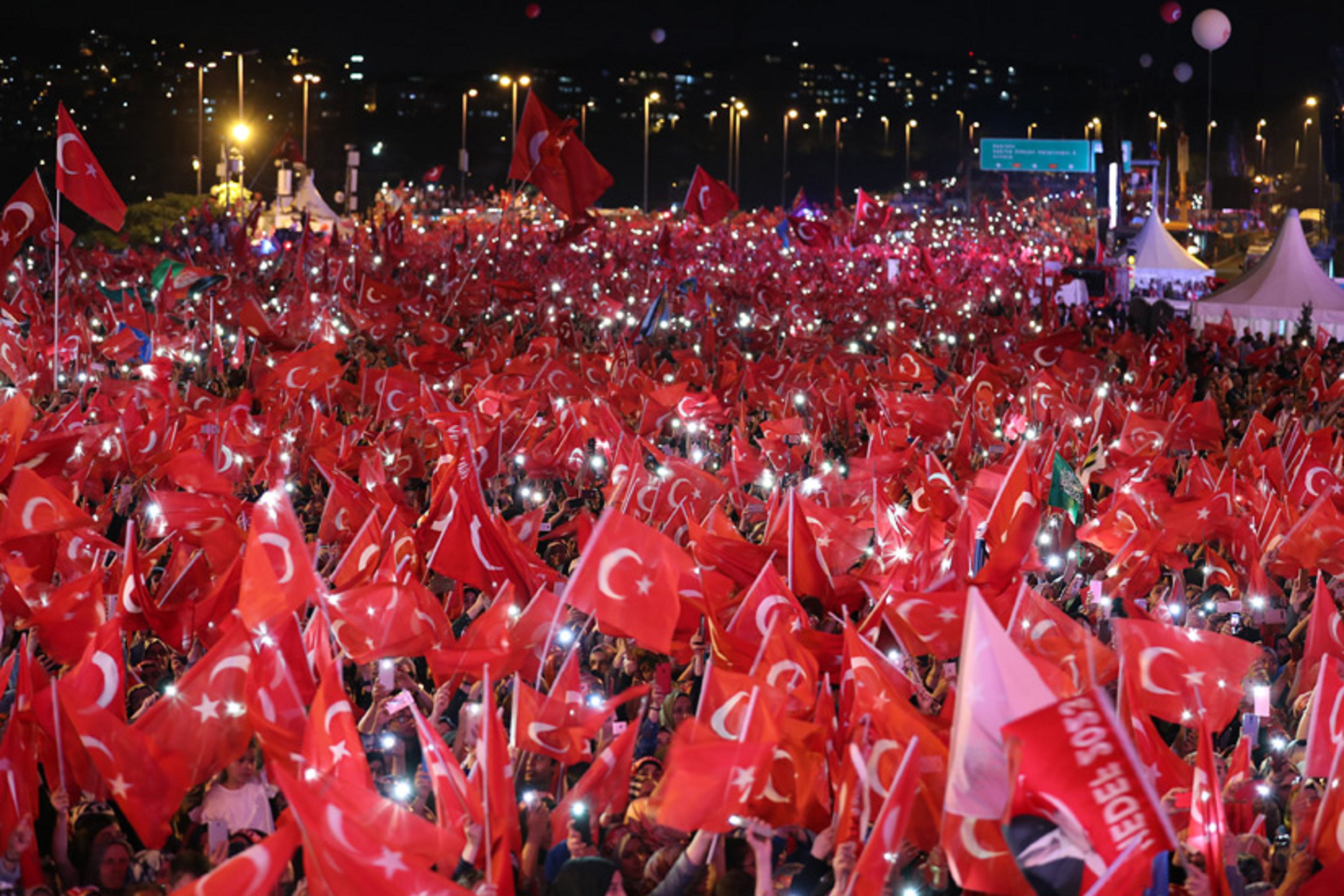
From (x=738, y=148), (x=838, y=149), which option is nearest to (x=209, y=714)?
(x=838, y=149)

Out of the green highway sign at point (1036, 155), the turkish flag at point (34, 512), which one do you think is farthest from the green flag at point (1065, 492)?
the green highway sign at point (1036, 155)

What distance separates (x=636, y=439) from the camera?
12172 millimetres

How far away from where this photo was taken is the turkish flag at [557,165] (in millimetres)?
20250

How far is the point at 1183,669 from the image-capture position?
718 centimetres

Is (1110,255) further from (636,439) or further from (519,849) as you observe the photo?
(519,849)

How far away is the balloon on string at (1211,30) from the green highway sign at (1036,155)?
22.6 m

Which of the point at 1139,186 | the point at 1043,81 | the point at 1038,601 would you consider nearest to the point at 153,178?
the point at 1139,186

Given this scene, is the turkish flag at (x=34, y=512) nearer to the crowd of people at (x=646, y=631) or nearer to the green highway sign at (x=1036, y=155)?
the crowd of people at (x=646, y=631)

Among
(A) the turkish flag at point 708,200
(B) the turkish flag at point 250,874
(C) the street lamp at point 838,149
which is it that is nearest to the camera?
(B) the turkish flag at point 250,874

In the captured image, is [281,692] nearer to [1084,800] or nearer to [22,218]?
[1084,800]

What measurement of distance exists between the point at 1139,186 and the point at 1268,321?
32.3m

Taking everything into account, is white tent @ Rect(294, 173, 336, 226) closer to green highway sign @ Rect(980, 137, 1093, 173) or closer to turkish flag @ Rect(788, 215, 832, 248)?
green highway sign @ Rect(980, 137, 1093, 173)

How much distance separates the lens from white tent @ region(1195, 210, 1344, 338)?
2630 cm

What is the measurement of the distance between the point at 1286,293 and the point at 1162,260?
A: 13.7 m
